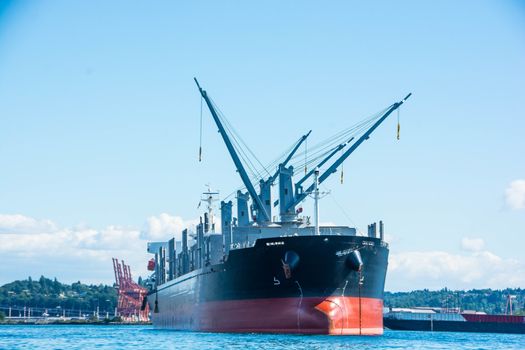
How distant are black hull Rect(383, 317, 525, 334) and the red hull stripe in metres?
44.9

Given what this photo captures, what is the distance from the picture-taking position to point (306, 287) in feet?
183

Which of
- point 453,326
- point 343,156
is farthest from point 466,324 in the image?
point 343,156

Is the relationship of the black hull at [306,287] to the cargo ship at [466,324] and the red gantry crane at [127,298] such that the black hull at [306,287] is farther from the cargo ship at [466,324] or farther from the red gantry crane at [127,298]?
the red gantry crane at [127,298]

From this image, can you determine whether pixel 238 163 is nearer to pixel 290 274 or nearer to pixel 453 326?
pixel 290 274

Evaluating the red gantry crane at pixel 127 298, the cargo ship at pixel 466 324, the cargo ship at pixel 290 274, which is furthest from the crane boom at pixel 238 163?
the red gantry crane at pixel 127 298

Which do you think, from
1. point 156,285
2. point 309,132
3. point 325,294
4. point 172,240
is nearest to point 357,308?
point 325,294

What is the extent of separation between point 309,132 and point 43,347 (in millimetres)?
27704

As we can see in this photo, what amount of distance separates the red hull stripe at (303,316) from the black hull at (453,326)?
4490 centimetres

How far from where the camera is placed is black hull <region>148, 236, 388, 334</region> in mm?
55625

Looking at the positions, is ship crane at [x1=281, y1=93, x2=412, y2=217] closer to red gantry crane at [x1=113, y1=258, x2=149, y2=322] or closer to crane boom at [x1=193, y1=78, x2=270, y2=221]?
crane boom at [x1=193, y1=78, x2=270, y2=221]

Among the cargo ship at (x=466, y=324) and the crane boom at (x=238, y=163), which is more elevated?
the crane boom at (x=238, y=163)

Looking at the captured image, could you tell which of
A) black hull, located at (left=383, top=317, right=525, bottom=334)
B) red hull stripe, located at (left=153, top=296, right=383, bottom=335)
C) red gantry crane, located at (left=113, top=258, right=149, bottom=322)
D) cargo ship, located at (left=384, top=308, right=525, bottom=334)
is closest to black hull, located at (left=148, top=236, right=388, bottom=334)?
red hull stripe, located at (left=153, top=296, right=383, bottom=335)

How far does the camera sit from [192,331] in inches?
2714

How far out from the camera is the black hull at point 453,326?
334 feet
